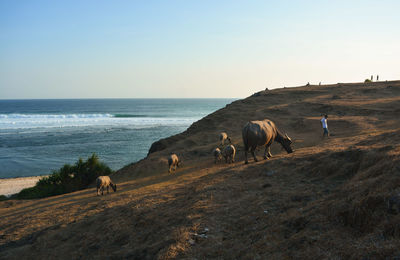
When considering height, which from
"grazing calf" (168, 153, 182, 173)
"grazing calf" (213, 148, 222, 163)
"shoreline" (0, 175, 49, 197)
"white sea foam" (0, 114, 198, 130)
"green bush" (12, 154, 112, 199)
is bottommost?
"shoreline" (0, 175, 49, 197)

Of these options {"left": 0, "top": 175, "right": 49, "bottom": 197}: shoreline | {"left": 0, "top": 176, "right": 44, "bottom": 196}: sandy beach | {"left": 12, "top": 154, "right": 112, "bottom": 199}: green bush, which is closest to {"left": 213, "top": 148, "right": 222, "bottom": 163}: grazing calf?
{"left": 12, "top": 154, "right": 112, "bottom": 199}: green bush

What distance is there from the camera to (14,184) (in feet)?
94.8

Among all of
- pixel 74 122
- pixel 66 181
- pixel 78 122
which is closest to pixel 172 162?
pixel 66 181

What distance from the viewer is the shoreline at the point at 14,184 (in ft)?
86.6

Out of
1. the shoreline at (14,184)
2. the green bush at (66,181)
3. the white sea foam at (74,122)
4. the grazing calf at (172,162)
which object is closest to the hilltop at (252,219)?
the grazing calf at (172,162)

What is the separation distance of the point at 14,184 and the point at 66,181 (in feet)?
25.4

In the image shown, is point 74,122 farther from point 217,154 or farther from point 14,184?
point 217,154

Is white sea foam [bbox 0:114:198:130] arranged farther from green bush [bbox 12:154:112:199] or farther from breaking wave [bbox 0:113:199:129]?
green bush [bbox 12:154:112:199]

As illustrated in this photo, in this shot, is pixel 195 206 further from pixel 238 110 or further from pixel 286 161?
pixel 238 110

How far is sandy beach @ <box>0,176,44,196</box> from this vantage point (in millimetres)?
26406

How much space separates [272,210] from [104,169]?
23118mm

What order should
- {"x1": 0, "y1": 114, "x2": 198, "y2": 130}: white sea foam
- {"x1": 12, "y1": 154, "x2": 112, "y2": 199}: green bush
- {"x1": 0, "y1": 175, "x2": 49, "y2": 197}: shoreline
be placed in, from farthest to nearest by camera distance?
{"x1": 0, "y1": 114, "x2": 198, "y2": 130}: white sea foam
{"x1": 0, "y1": 175, "x2": 49, "y2": 197}: shoreline
{"x1": 12, "y1": 154, "x2": 112, "y2": 199}: green bush

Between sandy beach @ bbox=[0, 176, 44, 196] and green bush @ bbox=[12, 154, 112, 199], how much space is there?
10.3 ft

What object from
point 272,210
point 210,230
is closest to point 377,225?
point 272,210
